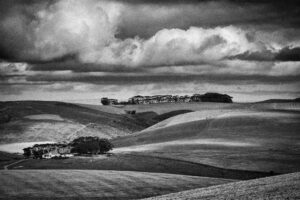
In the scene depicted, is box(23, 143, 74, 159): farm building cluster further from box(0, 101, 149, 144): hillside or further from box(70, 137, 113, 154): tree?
box(0, 101, 149, 144): hillside

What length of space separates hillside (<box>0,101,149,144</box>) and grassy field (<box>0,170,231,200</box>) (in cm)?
8239

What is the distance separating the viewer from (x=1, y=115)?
169 m

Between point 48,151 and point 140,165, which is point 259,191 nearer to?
Answer: point 140,165

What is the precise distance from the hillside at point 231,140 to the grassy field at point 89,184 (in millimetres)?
15787

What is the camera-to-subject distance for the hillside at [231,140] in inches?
2880

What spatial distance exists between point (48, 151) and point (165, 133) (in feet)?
118

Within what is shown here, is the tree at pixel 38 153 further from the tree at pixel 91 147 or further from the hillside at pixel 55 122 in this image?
the hillside at pixel 55 122

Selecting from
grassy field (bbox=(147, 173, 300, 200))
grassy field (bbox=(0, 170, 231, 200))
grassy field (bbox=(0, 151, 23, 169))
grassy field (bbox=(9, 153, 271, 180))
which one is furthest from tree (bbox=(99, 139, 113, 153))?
grassy field (bbox=(147, 173, 300, 200))

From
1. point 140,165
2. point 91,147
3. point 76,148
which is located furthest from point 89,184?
point 76,148

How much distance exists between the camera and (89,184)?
52.6m

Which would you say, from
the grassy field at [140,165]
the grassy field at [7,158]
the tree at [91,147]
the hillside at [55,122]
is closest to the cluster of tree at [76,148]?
the tree at [91,147]

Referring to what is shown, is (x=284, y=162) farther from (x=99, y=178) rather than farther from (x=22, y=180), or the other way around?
(x=22, y=180)

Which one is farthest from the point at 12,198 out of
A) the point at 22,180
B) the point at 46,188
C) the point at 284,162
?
the point at 284,162

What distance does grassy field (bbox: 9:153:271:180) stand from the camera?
2596 inches
